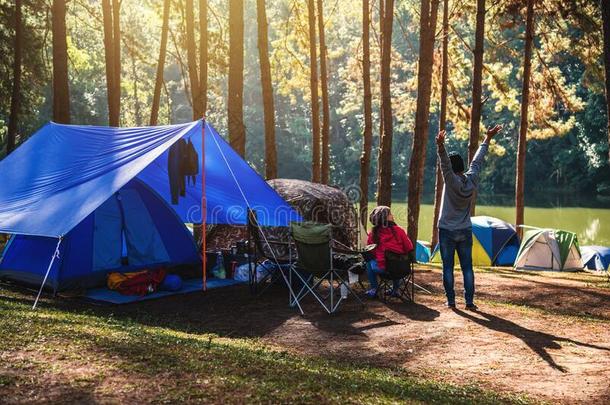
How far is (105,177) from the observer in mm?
7906

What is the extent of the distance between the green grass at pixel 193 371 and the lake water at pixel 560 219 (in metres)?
22.2

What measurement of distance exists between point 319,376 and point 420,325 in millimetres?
2168

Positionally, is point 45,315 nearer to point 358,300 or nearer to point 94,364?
point 94,364

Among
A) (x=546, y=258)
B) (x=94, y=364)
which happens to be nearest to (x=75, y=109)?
(x=546, y=258)

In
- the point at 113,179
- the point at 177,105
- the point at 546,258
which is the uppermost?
the point at 177,105

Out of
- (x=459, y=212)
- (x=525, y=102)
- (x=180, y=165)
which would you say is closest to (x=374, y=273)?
(x=459, y=212)

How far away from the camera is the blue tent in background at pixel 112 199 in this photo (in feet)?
26.1

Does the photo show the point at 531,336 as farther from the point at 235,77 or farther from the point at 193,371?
the point at 235,77

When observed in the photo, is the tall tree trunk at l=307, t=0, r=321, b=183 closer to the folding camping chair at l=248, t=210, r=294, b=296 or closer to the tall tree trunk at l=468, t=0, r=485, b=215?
the tall tree trunk at l=468, t=0, r=485, b=215

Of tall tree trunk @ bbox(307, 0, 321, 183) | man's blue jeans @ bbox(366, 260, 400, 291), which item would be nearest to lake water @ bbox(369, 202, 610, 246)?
tall tree trunk @ bbox(307, 0, 321, 183)

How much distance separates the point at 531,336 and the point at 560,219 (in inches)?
1250

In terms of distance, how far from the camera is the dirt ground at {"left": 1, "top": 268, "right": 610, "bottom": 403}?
477 centimetres

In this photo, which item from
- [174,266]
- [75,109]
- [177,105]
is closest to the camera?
[174,266]

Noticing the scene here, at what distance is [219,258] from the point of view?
9.73m
